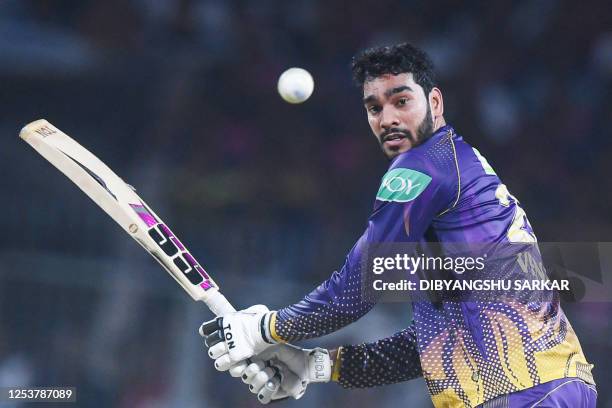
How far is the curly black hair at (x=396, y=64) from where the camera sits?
3.51 metres

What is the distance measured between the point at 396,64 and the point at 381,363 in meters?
1.22

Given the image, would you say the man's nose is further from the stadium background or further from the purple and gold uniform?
the stadium background

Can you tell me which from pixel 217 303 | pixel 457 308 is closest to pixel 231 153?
pixel 217 303

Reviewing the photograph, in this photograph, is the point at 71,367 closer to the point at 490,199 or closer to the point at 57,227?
the point at 57,227

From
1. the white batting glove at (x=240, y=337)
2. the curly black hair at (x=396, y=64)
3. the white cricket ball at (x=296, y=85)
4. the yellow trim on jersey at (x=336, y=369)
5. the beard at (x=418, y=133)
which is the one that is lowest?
the yellow trim on jersey at (x=336, y=369)

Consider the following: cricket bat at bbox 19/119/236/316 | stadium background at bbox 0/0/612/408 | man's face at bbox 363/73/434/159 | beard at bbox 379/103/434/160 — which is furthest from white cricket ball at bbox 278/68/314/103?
stadium background at bbox 0/0/612/408

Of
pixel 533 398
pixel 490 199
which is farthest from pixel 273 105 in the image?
pixel 533 398

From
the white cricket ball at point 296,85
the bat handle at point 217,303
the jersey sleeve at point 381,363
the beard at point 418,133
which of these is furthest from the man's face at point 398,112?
the white cricket ball at point 296,85

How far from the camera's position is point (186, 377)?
6387mm

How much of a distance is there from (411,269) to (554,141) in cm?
450

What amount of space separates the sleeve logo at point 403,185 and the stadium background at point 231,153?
11.5 ft

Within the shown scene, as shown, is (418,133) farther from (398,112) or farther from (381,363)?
(381,363)

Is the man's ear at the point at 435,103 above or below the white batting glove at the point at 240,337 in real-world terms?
above

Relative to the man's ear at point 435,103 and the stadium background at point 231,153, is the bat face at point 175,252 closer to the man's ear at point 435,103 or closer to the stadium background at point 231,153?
the man's ear at point 435,103
